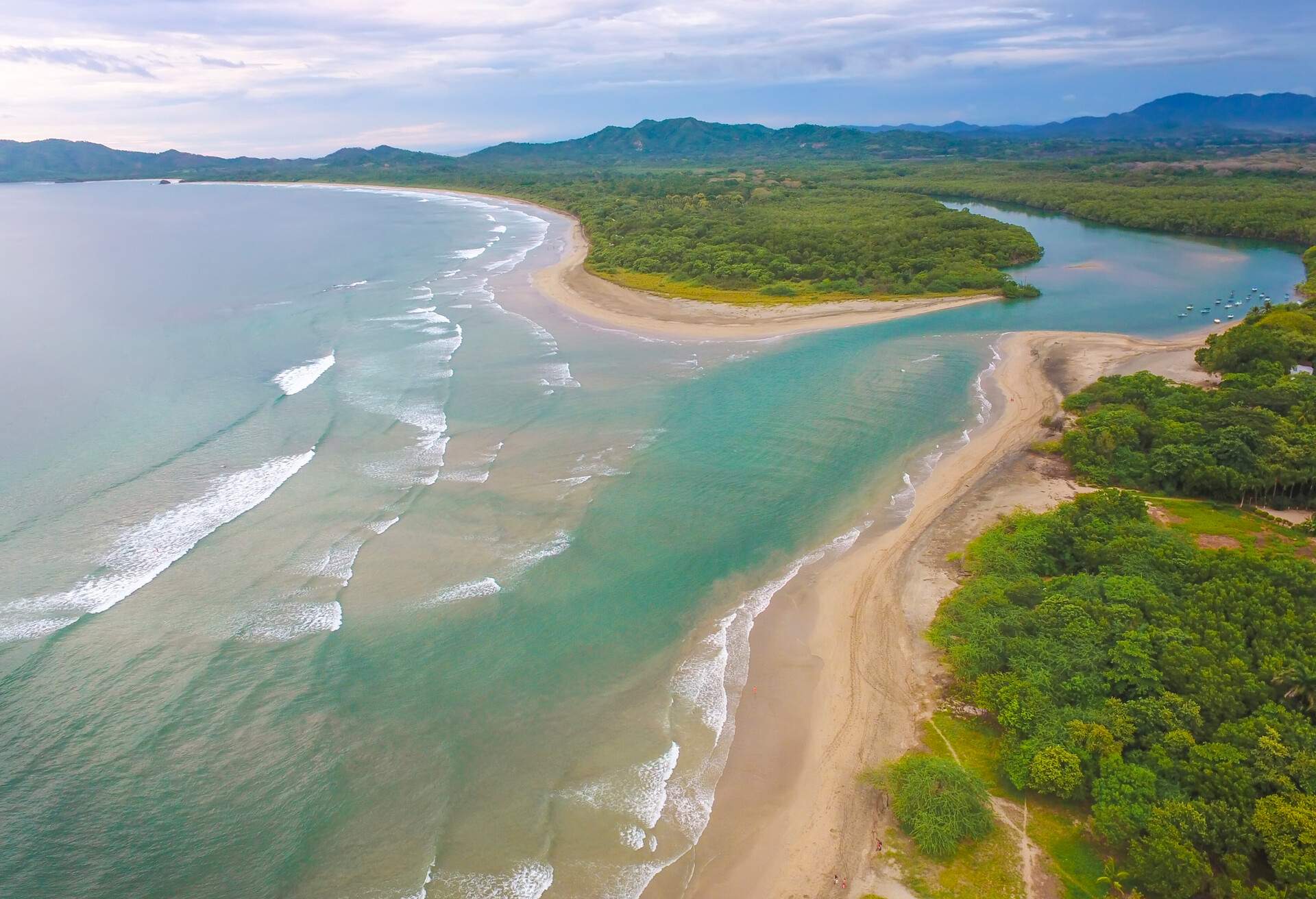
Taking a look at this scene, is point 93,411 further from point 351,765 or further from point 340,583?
point 351,765

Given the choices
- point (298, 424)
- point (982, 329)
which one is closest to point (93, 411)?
point (298, 424)

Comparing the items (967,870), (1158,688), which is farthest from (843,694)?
(1158,688)

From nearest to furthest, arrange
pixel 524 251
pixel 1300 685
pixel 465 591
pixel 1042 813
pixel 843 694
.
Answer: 1. pixel 1042 813
2. pixel 1300 685
3. pixel 843 694
4. pixel 465 591
5. pixel 524 251

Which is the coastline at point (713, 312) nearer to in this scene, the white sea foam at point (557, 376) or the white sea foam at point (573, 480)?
the white sea foam at point (557, 376)

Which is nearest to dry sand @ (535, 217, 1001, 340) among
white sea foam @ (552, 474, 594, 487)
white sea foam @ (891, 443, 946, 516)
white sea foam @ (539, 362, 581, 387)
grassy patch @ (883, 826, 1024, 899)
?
white sea foam @ (539, 362, 581, 387)

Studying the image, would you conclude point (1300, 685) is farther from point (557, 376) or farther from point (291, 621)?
point (557, 376)

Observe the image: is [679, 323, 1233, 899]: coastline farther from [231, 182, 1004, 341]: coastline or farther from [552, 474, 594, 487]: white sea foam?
[231, 182, 1004, 341]: coastline

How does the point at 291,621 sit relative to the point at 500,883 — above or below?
above
